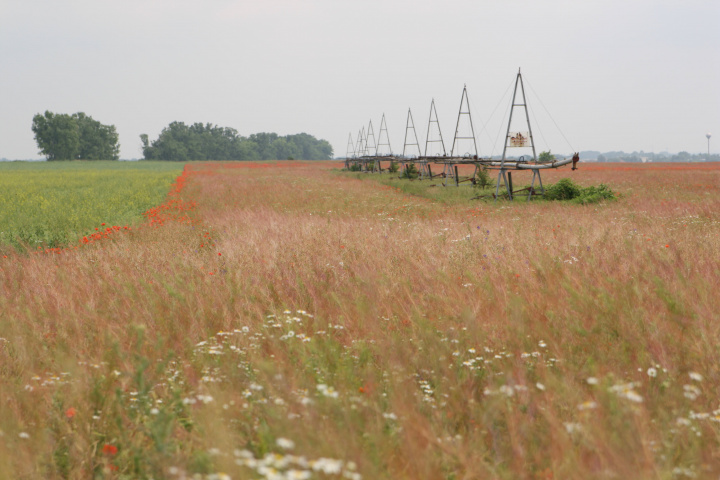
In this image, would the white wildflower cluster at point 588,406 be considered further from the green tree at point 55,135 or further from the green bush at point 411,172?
the green tree at point 55,135

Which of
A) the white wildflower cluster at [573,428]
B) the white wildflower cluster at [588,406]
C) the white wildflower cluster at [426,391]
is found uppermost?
the white wildflower cluster at [588,406]

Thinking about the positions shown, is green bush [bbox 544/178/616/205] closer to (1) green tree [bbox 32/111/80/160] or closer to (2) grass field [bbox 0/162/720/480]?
(2) grass field [bbox 0/162/720/480]

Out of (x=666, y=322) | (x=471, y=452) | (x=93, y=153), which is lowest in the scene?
(x=471, y=452)

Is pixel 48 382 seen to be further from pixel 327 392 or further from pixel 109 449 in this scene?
pixel 327 392

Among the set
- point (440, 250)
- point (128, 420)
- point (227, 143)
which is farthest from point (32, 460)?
point (227, 143)

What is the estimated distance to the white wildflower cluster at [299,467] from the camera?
199 cm

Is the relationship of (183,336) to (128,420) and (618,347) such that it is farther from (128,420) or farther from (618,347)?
(618,347)

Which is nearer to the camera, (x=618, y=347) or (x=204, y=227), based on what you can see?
(x=618, y=347)

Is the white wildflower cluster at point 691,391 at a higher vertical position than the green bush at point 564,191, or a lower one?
lower

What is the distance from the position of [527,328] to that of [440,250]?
11.8 ft

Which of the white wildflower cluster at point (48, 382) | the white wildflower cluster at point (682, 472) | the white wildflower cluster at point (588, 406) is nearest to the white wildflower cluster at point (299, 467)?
the white wildflower cluster at point (588, 406)

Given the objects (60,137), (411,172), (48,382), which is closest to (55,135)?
(60,137)

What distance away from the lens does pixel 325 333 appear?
4.45 metres

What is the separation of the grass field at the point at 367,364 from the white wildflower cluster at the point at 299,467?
1cm
